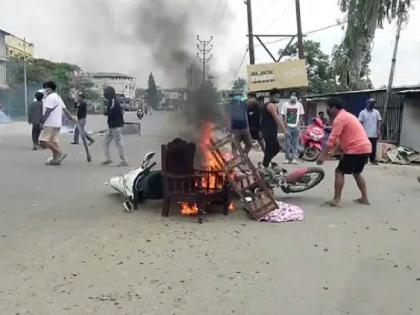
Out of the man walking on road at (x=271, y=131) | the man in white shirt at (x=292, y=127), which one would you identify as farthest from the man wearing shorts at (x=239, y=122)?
the man walking on road at (x=271, y=131)

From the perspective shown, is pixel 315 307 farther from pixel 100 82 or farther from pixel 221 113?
pixel 100 82

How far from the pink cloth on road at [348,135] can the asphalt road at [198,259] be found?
82cm

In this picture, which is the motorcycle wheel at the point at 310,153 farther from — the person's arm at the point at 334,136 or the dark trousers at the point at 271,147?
the person's arm at the point at 334,136

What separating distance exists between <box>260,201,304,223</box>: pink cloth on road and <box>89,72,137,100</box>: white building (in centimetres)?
334

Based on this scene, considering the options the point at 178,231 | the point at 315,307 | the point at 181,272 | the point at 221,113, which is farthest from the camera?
the point at 221,113

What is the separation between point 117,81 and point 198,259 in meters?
5.30

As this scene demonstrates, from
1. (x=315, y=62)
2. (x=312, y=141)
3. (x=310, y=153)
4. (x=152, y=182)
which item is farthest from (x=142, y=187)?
(x=315, y=62)

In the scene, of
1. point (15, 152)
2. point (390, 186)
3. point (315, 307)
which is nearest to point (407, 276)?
point (315, 307)

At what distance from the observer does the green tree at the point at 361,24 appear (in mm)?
18984

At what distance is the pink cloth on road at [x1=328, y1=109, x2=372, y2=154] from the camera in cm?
750

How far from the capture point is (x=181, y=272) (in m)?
4.53

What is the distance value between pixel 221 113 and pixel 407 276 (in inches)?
157

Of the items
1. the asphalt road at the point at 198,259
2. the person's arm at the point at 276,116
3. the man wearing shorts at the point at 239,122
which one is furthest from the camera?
the man wearing shorts at the point at 239,122

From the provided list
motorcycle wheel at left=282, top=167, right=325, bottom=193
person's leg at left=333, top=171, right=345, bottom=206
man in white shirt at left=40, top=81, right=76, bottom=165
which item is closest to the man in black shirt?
man in white shirt at left=40, top=81, right=76, bottom=165
